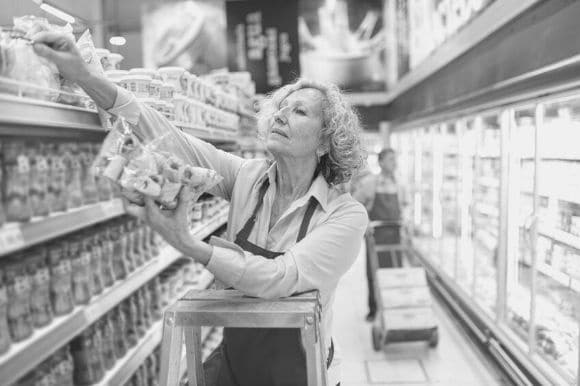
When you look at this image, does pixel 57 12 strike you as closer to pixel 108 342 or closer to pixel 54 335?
pixel 54 335

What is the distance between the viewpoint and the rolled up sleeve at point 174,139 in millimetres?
1574

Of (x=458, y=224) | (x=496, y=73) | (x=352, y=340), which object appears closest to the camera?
(x=496, y=73)

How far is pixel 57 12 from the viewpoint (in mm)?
1958

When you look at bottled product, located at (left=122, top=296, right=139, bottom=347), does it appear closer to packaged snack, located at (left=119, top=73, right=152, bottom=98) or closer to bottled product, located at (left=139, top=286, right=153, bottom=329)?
bottled product, located at (left=139, top=286, right=153, bottom=329)

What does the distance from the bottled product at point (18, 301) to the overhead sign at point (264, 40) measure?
607 centimetres

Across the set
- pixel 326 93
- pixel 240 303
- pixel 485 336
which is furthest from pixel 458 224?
pixel 240 303

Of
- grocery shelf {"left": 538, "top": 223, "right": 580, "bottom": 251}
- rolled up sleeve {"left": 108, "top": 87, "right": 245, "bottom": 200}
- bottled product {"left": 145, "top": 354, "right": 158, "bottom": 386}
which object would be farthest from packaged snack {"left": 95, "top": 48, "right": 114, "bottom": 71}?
grocery shelf {"left": 538, "top": 223, "right": 580, "bottom": 251}

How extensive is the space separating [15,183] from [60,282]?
0.42m

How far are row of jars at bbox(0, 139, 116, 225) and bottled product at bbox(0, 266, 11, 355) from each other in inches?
7.9

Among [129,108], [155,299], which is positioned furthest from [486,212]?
[129,108]

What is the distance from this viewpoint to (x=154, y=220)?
1244 millimetres

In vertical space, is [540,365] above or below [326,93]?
below

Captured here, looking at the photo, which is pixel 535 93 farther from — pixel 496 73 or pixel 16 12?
pixel 16 12

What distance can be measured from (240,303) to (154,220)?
1.27 feet
